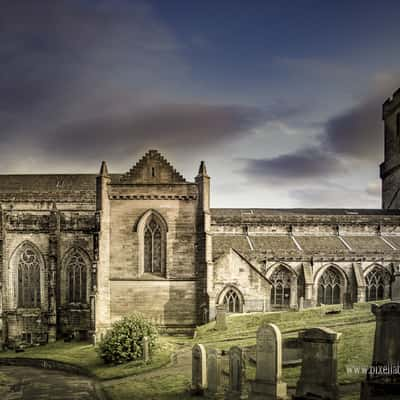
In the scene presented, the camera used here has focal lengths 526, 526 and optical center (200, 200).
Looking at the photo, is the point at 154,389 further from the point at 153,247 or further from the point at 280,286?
the point at 280,286

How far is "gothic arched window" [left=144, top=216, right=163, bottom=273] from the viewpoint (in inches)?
1358

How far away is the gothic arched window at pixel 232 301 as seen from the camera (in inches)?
1363

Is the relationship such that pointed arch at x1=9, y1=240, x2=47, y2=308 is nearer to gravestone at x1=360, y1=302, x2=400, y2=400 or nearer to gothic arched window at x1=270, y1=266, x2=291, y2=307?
gothic arched window at x1=270, y1=266, x2=291, y2=307

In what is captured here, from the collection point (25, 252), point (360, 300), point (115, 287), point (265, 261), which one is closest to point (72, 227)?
point (25, 252)

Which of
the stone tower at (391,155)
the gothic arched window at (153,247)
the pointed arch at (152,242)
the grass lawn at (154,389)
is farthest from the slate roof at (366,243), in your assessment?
the grass lawn at (154,389)

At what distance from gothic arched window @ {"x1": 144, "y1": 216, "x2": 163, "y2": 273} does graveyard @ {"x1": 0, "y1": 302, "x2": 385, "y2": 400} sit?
4647 millimetres

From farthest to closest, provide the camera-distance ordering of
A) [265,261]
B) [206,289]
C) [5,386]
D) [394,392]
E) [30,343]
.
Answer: [265,261] < [30,343] < [206,289] < [5,386] < [394,392]

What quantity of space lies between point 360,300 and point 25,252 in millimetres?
24217

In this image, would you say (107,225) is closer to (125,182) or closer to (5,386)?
(125,182)

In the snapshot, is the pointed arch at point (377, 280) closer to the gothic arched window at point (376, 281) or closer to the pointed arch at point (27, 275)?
the gothic arched window at point (376, 281)

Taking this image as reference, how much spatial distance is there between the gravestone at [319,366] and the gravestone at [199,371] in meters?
4.42

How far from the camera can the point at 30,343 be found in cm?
3594

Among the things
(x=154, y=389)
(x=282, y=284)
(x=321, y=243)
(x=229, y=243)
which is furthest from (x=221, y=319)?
(x=321, y=243)

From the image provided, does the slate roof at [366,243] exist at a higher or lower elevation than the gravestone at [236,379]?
higher
